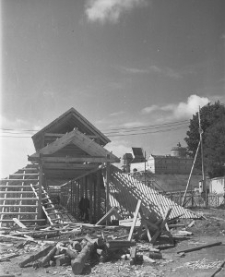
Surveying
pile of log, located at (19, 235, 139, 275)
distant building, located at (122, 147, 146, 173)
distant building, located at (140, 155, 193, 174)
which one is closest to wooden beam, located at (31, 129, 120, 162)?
pile of log, located at (19, 235, 139, 275)

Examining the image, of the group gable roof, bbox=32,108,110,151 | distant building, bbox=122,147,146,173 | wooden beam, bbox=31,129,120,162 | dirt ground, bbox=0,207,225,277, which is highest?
distant building, bbox=122,147,146,173

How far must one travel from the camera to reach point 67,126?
24.6 m

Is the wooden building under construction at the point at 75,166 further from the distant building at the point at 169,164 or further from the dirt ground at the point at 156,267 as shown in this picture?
the distant building at the point at 169,164

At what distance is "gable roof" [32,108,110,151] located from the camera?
22859 millimetres

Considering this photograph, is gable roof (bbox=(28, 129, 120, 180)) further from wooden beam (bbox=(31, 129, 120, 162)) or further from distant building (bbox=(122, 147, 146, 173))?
distant building (bbox=(122, 147, 146, 173))

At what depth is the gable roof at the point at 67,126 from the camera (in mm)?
22859

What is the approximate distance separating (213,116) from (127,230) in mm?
47652

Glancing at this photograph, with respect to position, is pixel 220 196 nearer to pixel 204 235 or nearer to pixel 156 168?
pixel 204 235

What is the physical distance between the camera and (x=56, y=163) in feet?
51.4

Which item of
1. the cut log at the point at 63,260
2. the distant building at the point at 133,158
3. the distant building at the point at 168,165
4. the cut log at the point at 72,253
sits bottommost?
the cut log at the point at 63,260

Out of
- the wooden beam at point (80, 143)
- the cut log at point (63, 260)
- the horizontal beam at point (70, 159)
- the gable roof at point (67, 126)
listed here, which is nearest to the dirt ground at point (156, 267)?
the cut log at point (63, 260)

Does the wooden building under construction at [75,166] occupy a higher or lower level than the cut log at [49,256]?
higher

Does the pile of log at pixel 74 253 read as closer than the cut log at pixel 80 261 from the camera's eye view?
No

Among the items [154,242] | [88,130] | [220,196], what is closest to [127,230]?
[154,242]
